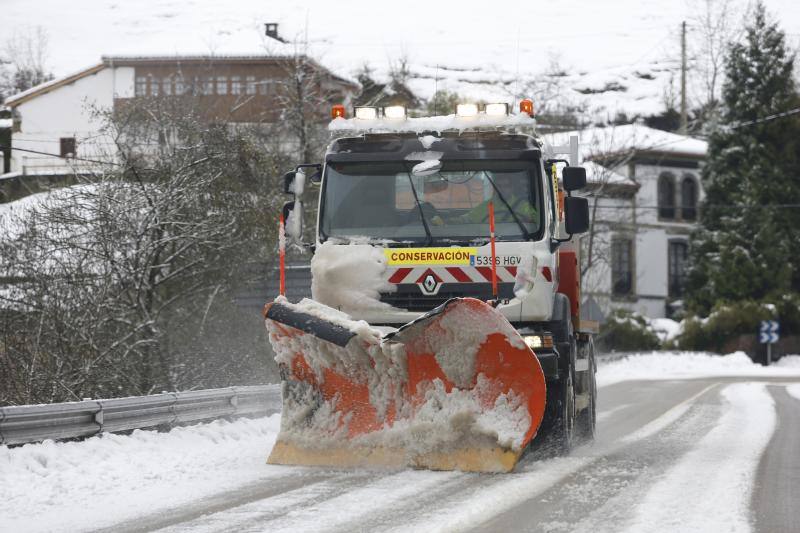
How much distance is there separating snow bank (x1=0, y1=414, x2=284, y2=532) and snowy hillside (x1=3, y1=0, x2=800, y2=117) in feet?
237

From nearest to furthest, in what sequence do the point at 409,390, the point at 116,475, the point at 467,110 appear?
the point at 116,475, the point at 409,390, the point at 467,110

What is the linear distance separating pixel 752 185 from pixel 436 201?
43.8 meters

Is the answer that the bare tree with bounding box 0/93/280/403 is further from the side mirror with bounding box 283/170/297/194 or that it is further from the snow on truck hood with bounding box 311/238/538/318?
the snow on truck hood with bounding box 311/238/538/318

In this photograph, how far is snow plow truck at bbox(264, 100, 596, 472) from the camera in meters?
8.74

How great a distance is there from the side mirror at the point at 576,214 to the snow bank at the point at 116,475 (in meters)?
3.19

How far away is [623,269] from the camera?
55.3 metres

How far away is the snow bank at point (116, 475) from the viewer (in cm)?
708

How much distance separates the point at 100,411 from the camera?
10133mm

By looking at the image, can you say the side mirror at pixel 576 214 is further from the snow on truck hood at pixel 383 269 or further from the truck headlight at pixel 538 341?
the truck headlight at pixel 538 341

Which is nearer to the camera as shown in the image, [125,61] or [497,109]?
[497,109]

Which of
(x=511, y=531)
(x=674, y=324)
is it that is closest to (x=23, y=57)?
(x=674, y=324)

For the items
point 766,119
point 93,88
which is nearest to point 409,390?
point 766,119

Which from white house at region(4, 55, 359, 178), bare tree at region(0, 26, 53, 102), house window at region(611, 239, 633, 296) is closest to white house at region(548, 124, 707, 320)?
house window at region(611, 239, 633, 296)

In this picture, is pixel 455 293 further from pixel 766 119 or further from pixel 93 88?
pixel 93 88
